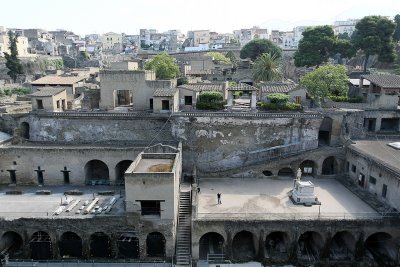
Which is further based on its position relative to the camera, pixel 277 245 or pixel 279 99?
pixel 279 99

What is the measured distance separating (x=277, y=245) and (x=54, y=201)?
2234 cm

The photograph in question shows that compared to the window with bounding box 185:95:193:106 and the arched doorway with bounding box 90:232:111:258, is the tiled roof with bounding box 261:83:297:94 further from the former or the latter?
the arched doorway with bounding box 90:232:111:258

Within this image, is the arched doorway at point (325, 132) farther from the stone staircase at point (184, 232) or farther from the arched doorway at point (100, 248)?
the arched doorway at point (100, 248)

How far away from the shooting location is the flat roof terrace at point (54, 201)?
3309cm

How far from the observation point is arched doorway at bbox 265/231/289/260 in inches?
1298

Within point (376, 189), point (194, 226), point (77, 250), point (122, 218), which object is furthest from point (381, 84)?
point (77, 250)

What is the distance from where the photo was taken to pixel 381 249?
33.8 meters

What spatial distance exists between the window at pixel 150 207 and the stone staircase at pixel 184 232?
317 centimetres

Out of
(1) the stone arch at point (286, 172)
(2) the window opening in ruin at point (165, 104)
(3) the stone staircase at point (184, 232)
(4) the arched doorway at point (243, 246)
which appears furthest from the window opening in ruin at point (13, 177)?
(1) the stone arch at point (286, 172)

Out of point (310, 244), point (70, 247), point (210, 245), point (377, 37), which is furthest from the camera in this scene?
point (377, 37)

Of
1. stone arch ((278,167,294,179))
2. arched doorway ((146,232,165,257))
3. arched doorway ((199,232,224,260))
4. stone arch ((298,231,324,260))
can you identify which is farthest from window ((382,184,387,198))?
arched doorway ((146,232,165,257))

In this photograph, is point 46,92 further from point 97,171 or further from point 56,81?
point 97,171

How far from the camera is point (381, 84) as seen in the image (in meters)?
49.2

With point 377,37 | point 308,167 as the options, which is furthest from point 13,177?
point 377,37
